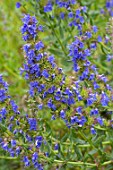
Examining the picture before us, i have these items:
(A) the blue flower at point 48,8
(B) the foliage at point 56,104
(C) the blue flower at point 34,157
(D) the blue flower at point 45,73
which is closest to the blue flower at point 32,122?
(B) the foliage at point 56,104

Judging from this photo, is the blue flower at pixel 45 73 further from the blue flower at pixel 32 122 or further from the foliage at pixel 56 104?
the blue flower at pixel 32 122

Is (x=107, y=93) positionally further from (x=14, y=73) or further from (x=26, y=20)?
(x=14, y=73)

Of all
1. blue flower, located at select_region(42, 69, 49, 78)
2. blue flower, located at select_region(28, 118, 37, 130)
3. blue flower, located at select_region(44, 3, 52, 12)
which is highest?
blue flower, located at select_region(44, 3, 52, 12)

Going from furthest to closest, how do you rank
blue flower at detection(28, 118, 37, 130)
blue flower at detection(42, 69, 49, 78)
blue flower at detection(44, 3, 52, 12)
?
blue flower at detection(44, 3, 52, 12), blue flower at detection(28, 118, 37, 130), blue flower at detection(42, 69, 49, 78)

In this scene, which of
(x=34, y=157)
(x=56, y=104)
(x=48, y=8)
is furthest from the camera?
(x=48, y=8)

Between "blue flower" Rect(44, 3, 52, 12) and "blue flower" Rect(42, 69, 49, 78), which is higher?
"blue flower" Rect(44, 3, 52, 12)

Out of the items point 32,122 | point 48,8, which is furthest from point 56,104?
point 48,8

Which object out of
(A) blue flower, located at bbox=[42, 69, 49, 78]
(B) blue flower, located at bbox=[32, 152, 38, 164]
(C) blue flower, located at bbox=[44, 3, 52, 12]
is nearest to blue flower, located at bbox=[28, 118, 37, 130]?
(B) blue flower, located at bbox=[32, 152, 38, 164]

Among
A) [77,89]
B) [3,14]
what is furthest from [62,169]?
[3,14]

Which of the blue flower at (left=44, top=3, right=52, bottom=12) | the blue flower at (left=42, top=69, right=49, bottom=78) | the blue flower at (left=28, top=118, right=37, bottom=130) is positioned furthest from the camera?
the blue flower at (left=44, top=3, right=52, bottom=12)

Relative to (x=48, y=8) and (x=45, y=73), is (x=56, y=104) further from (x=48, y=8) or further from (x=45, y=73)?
(x=48, y=8)

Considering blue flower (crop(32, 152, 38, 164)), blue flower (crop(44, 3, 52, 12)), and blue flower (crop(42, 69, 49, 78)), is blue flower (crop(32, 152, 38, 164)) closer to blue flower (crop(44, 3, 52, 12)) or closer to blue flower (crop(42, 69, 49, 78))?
blue flower (crop(42, 69, 49, 78))
